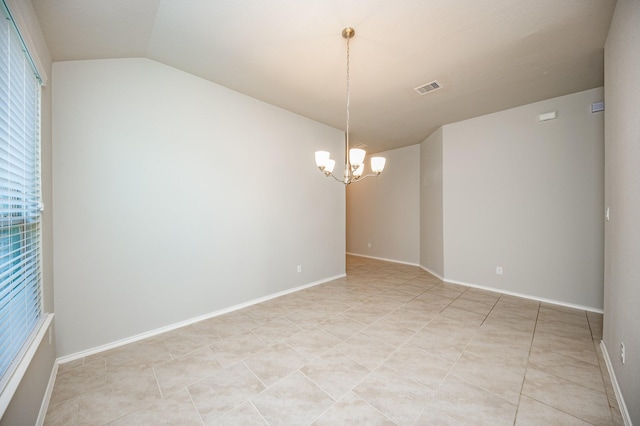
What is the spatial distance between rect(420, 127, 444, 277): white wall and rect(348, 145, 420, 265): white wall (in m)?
0.25

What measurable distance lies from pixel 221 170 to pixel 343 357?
2.62 m

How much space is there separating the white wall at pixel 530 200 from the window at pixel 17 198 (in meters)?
5.41

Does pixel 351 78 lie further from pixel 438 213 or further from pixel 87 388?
pixel 87 388

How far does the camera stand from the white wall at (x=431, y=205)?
197 inches

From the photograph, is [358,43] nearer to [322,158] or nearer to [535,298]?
[322,158]

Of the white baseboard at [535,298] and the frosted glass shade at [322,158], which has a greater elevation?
the frosted glass shade at [322,158]

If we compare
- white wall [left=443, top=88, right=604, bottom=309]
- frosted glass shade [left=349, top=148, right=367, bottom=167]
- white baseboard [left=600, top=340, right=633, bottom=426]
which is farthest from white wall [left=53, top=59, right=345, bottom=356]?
white baseboard [left=600, top=340, right=633, bottom=426]

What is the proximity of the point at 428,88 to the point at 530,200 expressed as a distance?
8.00ft

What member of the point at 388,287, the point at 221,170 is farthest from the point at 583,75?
the point at 221,170

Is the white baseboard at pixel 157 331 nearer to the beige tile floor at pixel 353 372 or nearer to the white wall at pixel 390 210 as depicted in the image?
the beige tile floor at pixel 353 372

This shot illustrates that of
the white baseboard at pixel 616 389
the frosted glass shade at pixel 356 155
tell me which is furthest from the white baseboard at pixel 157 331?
the white baseboard at pixel 616 389

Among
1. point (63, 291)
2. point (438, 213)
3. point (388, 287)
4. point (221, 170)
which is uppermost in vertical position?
point (221, 170)

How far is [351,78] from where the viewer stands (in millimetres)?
3053

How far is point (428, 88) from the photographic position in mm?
3287
